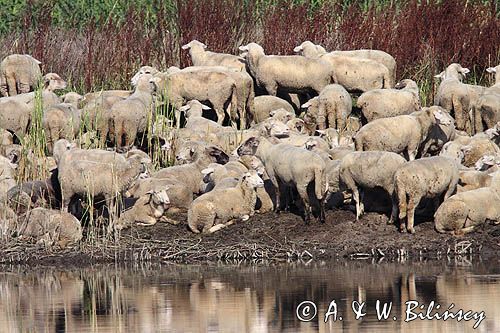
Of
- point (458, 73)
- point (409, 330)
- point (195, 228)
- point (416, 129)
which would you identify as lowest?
point (409, 330)

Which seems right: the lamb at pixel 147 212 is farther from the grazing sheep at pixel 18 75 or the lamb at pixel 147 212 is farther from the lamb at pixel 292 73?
the grazing sheep at pixel 18 75

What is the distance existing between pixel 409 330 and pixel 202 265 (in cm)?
419

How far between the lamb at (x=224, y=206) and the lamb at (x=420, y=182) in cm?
181

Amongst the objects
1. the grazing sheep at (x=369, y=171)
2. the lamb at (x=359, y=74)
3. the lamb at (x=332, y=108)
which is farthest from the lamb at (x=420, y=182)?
the lamb at (x=359, y=74)

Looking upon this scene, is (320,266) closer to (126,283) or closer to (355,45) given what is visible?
(126,283)

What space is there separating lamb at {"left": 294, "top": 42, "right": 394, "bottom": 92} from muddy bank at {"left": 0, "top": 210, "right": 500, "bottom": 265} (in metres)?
5.15

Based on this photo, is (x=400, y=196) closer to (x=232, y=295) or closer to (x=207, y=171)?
(x=207, y=171)

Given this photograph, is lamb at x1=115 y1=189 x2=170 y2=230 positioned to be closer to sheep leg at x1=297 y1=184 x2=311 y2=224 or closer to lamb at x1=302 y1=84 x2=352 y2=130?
sheep leg at x1=297 y1=184 x2=311 y2=224

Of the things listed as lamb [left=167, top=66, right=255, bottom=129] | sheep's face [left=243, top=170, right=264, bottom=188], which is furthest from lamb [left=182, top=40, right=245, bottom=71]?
sheep's face [left=243, top=170, right=264, bottom=188]

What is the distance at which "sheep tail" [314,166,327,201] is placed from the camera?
15500 millimetres

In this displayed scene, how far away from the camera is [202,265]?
1484 centimetres

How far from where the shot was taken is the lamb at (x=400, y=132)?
56.0 ft

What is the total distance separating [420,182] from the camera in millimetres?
15023

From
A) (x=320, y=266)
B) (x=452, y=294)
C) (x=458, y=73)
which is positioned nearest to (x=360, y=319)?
(x=452, y=294)
